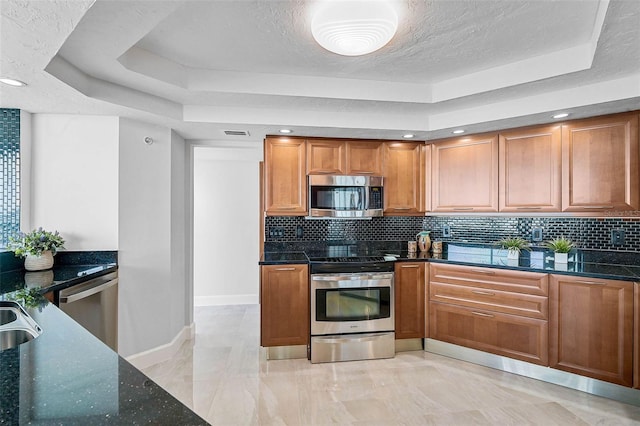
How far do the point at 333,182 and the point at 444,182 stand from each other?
1.17 meters

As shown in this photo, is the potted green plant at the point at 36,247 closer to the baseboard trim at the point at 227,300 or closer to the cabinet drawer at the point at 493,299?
the baseboard trim at the point at 227,300

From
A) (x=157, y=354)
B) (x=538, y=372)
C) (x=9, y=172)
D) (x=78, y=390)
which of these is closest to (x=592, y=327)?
(x=538, y=372)

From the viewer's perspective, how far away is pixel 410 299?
3.20 metres

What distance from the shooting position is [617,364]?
230 centimetres

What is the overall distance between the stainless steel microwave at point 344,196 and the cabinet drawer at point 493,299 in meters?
1.00

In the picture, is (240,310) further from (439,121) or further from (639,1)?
(639,1)

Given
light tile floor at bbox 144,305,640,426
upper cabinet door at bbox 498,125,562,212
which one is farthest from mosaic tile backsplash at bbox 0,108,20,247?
upper cabinet door at bbox 498,125,562,212

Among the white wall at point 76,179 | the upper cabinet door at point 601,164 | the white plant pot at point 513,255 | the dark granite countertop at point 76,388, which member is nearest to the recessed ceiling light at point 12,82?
the white wall at point 76,179

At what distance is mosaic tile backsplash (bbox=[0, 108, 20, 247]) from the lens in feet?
8.20

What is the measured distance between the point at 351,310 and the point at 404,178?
1.52 meters

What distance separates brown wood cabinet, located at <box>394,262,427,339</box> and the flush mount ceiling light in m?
2.11

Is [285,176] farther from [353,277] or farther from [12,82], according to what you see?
[12,82]

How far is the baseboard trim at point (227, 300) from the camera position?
15.7ft

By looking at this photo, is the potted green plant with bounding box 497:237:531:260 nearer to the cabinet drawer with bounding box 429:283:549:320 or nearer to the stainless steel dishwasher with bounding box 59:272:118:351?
the cabinet drawer with bounding box 429:283:549:320
